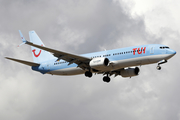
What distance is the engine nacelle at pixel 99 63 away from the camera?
188ft

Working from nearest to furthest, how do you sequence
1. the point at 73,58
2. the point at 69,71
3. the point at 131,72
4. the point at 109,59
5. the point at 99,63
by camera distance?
the point at 99,63 < the point at 109,59 < the point at 73,58 < the point at 69,71 < the point at 131,72

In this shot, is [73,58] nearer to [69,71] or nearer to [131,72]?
[69,71]

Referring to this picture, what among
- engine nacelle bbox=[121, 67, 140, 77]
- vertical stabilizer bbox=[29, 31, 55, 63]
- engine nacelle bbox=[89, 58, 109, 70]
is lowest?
engine nacelle bbox=[89, 58, 109, 70]

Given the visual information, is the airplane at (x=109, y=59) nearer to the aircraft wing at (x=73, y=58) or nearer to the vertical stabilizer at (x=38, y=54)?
the aircraft wing at (x=73, y=58)

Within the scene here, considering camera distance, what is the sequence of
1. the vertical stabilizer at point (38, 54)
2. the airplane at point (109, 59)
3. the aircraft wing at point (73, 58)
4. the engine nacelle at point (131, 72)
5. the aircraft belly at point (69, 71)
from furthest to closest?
the vertical stabilizer at point (38, 54) < the engine nacelle at point (131, 72) < the aircraft belly at point (69, 71) < the aircraft wing at point (73, 58) < the airplane at point (109, 59)

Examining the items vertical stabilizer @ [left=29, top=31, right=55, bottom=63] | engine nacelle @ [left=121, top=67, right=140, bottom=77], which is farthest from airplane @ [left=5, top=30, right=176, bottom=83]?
vertical stabilizer @ [left=29, top=31, right=55, bottom=63]

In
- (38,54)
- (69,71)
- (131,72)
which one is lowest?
(69,71)

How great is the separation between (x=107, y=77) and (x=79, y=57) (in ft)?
35.9

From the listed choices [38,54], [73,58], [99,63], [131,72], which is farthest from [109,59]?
[38,54]

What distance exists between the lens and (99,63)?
57438 millimetres

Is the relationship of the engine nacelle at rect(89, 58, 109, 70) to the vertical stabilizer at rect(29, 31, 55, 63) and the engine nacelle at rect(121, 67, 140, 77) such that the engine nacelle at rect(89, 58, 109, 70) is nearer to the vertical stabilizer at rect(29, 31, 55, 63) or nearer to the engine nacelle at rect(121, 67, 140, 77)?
the engine nacelle at rect(121, 67, 140, 77)

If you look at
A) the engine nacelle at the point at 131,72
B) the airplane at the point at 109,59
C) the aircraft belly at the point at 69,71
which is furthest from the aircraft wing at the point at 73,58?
the engine nacelle at the point at 131,72

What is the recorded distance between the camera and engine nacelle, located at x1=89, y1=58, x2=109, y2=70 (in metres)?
57.3

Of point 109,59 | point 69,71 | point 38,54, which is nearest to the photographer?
point 109,59
